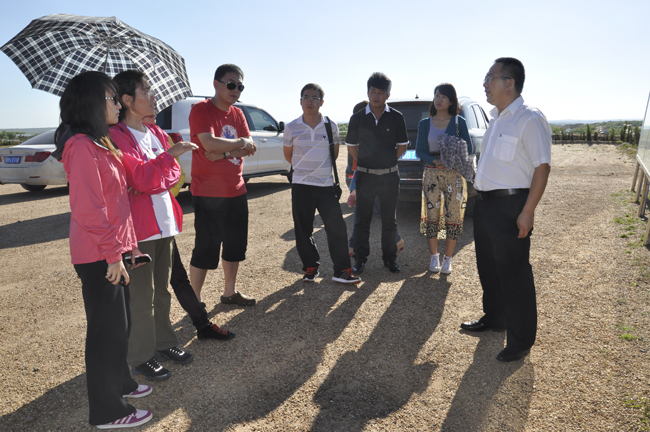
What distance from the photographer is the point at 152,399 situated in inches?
107

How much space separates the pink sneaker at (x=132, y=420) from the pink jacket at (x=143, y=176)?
1001mm

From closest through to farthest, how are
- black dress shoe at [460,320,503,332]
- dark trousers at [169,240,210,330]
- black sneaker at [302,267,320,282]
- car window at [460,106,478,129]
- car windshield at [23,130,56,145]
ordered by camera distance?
dark trousers at [169,240,210,330] < black dress shoe at [460,320,503,332] < black sneaker at [302,267,320,282] < car window at [460,106,478,129] < car windshield at [23,130,56,145]

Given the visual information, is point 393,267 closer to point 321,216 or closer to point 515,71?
point 321,216

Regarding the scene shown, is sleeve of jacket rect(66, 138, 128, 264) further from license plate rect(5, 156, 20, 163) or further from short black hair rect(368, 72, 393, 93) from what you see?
license plate rect(5, 156, 20, 163)

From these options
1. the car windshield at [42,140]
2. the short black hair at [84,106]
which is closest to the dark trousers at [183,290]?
the short black hair at [84,106]

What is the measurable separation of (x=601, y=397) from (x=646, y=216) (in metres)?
5.94

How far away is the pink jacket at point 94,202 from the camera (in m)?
2.04

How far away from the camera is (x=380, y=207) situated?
4914 millimetres

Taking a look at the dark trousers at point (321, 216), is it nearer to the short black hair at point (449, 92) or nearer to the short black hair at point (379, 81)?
the short black hair at point (379, 81)

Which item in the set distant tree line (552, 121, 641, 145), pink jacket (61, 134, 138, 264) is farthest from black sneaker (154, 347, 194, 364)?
distant tree line (552, 121, 641, 145)

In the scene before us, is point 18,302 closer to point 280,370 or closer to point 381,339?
point 280,370

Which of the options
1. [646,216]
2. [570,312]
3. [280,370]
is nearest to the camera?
[280,370]

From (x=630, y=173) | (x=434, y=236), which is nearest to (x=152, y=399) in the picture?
(x=434, y=236)

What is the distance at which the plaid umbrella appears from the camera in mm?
3139
